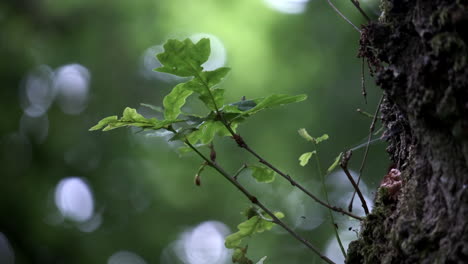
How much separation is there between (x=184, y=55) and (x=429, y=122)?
1.65 ft

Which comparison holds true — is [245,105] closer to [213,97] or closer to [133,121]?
[213,97]

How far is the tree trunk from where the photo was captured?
30.0 inches

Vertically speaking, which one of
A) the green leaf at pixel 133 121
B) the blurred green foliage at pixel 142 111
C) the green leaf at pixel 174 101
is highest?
the blurred green foliage at pixel 142 111

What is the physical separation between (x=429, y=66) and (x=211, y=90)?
0.47 meters

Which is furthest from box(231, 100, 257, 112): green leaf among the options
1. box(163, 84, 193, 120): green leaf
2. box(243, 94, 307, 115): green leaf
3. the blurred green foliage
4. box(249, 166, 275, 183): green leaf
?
the blurred green foliage

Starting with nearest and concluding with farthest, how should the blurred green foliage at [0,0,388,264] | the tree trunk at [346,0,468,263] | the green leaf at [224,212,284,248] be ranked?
the tree trunk at [346,0,468,263] → the green leaf at [224,212,284,248] → the blurred green foliage at [0,0,388,264]

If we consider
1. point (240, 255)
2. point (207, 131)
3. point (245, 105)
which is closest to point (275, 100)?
point (245, 105)

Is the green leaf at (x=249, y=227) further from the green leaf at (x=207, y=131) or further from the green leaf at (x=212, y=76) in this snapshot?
the green leaf at (x=212, y=76)

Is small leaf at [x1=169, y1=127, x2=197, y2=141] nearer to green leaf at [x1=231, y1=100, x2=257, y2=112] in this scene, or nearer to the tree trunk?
green leaf at [x1=231, y1=100, x2=257, y2=112]

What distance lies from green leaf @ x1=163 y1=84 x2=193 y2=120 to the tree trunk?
0.45m

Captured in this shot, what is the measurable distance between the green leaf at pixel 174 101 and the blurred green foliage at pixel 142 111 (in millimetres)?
5318

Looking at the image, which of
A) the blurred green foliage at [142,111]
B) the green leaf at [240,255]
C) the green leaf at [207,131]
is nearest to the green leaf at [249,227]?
the green leaf at [240,255]

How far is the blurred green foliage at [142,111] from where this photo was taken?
6773mm

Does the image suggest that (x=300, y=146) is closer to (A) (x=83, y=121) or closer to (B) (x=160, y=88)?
(B) (x=160, y=88)
